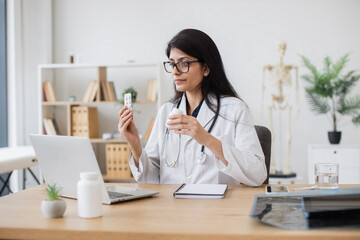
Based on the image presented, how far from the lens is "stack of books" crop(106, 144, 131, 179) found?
188 inches

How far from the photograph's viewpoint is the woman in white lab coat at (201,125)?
2.05 metres

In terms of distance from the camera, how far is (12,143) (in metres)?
4.82

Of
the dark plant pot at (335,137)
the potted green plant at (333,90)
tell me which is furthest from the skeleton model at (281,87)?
the dark plant pot at (335,137)

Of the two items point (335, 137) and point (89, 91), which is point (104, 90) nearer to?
point (89, 91)

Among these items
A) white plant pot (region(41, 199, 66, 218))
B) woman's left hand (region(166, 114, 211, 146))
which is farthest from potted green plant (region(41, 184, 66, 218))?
woman's left hand (region(166, 114, 211, 146))

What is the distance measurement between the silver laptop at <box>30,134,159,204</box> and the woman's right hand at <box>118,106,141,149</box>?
0.37 meters

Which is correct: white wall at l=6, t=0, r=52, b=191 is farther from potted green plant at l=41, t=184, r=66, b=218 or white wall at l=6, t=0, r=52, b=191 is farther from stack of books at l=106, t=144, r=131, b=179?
potted green plant at l=41, t=184, r=66, b=218

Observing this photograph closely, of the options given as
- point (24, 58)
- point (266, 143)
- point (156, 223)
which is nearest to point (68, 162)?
point (156, 223)

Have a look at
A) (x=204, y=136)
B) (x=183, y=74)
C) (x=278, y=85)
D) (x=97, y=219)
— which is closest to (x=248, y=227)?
(x=97, y=219)

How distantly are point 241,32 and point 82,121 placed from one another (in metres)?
2.19

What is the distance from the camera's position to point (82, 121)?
485 centimetres

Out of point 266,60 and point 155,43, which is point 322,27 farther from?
point 155,43

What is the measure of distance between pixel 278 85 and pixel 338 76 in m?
0.81

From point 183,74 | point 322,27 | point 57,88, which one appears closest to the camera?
point 183,74
